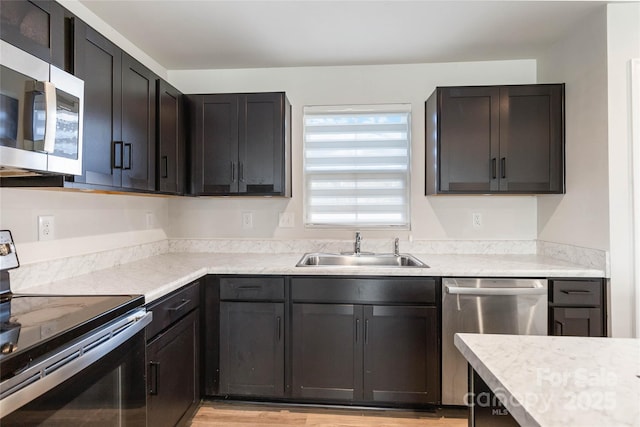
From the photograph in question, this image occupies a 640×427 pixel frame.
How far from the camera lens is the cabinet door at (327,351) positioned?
6.49 ft

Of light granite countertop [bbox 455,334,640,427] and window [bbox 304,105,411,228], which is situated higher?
window [bbox 304,105,411,228]

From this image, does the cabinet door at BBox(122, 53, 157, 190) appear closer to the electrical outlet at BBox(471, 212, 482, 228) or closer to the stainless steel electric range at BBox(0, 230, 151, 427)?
the stainless steel electric range at BBox(0, 230, 151, 427)

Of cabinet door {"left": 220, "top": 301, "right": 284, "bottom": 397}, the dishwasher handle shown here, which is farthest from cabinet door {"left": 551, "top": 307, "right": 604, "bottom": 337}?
cabinet door {"left": 220, "top": 301, "right": 284, "bottom": 397}

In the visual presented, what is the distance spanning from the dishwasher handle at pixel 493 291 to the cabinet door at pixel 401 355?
0.17 metres

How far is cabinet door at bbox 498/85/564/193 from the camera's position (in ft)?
7.16

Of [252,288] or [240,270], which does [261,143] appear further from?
[252,288]

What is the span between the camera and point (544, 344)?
867 millimetres

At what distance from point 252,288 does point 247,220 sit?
2.61ft

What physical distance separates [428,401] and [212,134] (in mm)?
2282

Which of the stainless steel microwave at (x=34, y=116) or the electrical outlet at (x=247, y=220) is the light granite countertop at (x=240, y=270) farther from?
the stainless steel microwave at (x=34, y=116)

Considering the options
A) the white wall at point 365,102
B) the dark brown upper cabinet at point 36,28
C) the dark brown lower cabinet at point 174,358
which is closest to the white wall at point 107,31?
the white wall at point 365,102

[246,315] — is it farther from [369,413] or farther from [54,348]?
[54,348]

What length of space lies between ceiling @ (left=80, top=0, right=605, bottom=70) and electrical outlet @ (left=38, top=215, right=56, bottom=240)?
1.26m

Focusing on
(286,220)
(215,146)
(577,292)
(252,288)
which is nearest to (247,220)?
(286,220)
